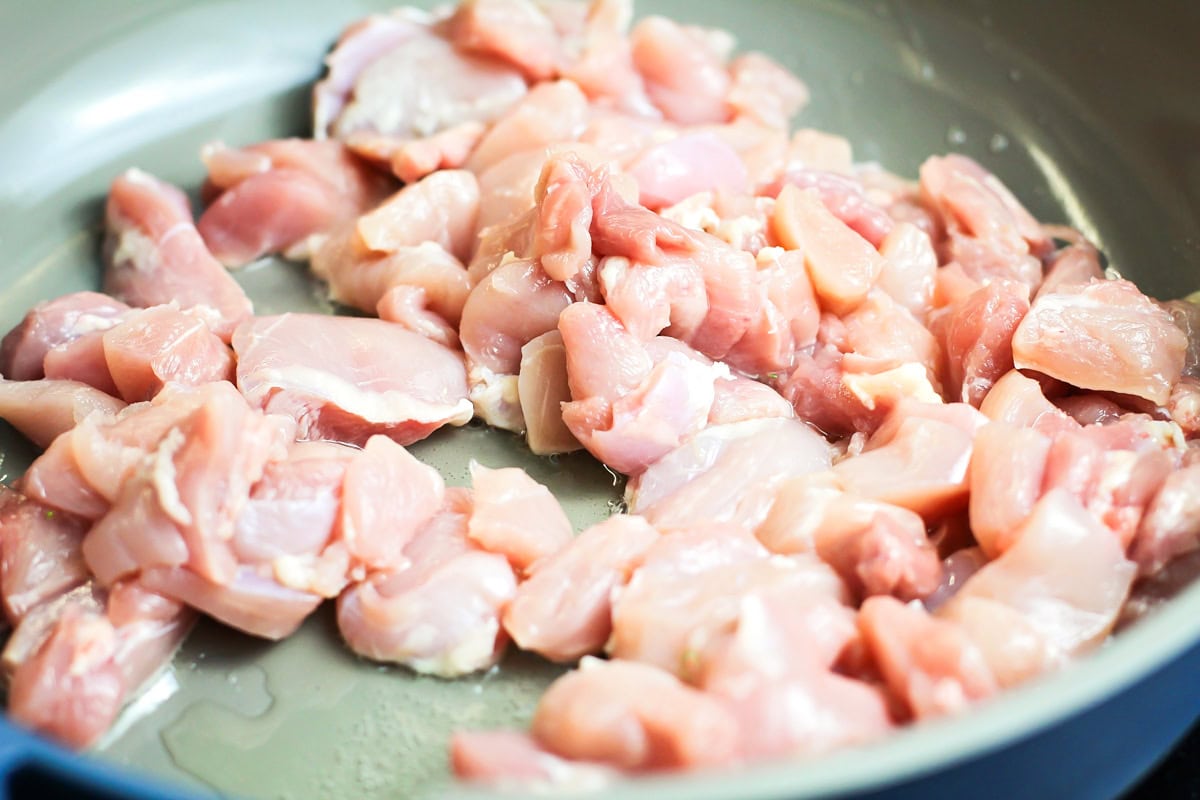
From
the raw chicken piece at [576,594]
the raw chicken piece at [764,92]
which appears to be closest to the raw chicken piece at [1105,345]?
the raw chicken piece at [576,594]

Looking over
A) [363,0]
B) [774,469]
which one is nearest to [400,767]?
[774,469]

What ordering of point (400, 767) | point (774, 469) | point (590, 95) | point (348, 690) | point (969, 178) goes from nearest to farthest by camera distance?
point (400, 767), point (348, 690), point (774, 469), point (969, 178), point (590, 95)

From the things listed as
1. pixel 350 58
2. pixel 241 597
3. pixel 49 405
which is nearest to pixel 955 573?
pixel 241 597

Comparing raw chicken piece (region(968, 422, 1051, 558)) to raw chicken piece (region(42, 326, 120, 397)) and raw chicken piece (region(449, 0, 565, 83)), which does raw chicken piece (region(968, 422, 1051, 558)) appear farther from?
raw chicken piece (region(42, 326, 120, 397))

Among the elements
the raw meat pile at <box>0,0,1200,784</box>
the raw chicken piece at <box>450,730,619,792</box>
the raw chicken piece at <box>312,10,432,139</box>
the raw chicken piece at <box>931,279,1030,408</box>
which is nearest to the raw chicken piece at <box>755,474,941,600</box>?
the raw meat pile at <box>0,0,1200,784</box>

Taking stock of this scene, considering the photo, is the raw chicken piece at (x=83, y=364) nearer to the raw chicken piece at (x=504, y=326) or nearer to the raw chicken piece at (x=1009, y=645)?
the raw chicken piece at (x=504, y=326)

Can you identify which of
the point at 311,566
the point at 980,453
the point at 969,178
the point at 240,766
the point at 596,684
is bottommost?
the point at 240,766

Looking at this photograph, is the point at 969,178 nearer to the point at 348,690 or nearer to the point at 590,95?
the point at 590,95
